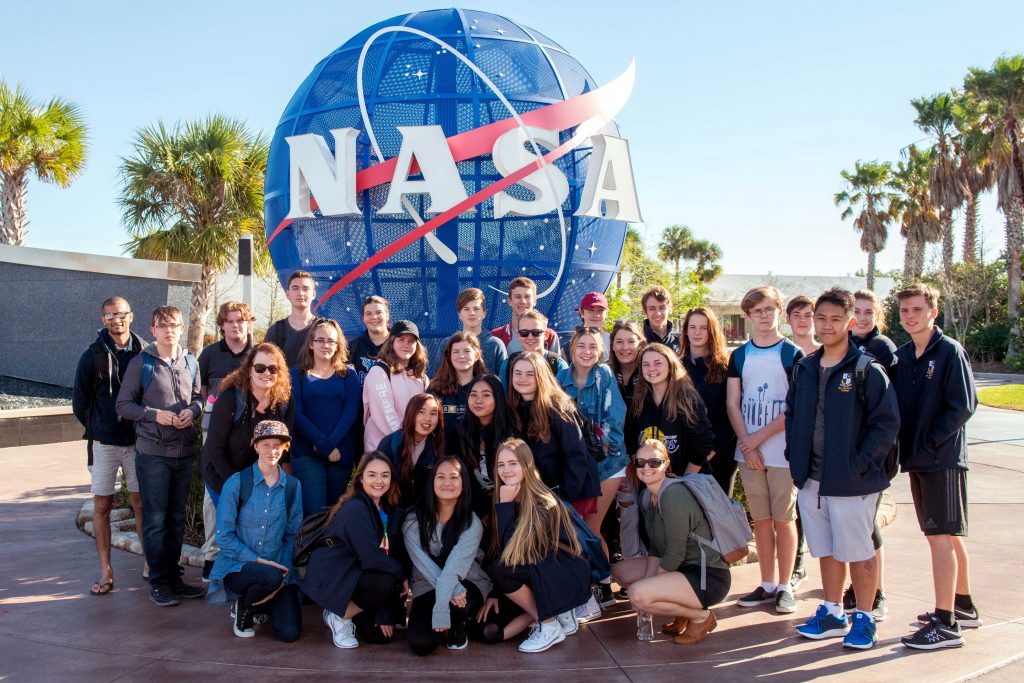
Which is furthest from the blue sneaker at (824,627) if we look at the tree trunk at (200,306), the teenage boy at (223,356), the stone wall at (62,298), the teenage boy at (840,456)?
the tree trunk at (200,306)

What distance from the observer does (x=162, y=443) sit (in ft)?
15.7

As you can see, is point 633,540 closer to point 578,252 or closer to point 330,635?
point 330,635

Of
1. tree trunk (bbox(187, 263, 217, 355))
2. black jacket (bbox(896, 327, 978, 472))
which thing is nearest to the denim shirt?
black jacket (bbox(896, 327, 978, 472))

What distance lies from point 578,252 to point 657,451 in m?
3.65

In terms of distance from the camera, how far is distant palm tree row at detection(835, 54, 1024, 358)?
87.1 feet

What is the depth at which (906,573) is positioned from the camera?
17.3ft

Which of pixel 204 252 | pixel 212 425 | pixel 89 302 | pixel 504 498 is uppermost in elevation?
pixel 204 252

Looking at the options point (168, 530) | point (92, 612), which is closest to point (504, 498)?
point (168, 530)

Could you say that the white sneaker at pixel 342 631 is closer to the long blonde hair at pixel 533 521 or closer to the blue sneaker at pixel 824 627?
the long blonde hair at pixel 533 521

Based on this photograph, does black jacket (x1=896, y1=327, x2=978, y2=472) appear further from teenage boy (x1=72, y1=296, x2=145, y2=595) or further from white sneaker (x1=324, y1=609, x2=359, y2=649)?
teenage boy (x1=72, y1=296, x2=145, y2=595)

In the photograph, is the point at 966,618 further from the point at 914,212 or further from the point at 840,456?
the point at 914,212

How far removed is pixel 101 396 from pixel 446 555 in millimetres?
2348

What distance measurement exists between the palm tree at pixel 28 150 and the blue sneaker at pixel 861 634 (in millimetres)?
18264

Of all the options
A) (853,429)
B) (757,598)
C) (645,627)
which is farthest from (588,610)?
(853,429)
